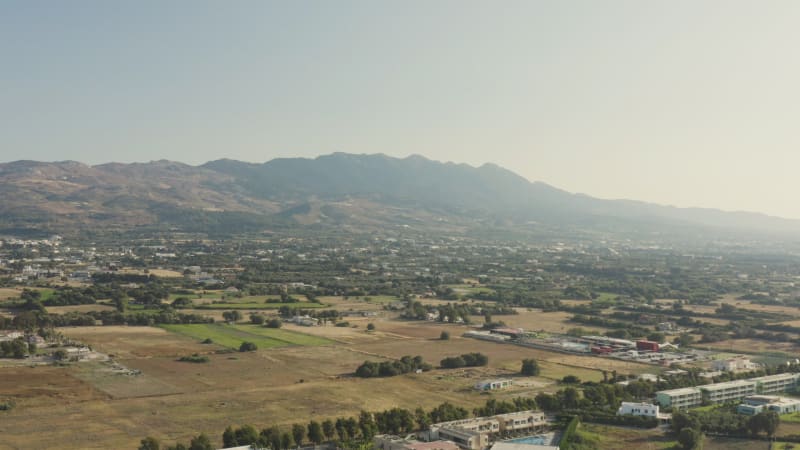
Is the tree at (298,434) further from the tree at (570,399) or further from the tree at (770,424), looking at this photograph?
the tree at (770,424)

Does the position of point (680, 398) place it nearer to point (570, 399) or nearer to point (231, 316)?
point (570, 399)

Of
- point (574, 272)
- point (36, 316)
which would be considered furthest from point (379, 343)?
point (574, 272)

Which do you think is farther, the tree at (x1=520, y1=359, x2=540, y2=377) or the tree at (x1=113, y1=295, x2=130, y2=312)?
the tree at (x1=113, y1=295, x2=130, y2=312)

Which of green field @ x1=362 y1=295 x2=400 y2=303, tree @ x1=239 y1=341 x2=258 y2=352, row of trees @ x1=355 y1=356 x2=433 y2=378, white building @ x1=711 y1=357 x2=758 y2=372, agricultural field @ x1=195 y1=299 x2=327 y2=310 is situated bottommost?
agricultural field @ x1=195 y1=299 x2=327 y2=310

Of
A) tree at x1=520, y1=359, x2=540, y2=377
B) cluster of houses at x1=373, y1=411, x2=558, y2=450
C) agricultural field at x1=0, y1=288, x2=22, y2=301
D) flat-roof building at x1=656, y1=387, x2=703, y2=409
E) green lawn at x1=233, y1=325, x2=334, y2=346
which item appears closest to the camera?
cluster of houses at x1=373, y1=411, x2=558, y2=450

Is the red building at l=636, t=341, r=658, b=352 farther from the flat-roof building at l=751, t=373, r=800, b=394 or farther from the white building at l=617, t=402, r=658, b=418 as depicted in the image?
the white building at l=617, t=402, r=658, b=418

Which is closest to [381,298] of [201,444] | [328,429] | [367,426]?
[367,426]

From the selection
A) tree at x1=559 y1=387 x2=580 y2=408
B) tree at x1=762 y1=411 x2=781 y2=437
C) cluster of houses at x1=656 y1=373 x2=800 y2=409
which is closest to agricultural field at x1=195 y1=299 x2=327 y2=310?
tree at x1=559 y1=387 x2=580 y2=408
